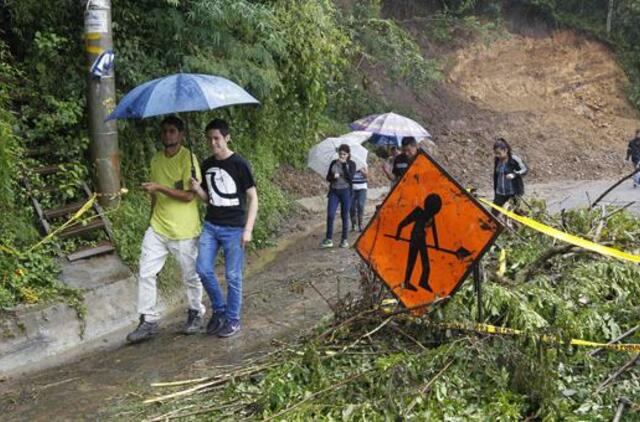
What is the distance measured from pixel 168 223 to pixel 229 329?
108 cm

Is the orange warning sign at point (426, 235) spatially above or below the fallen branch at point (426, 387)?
above

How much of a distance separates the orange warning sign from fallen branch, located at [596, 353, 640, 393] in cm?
103

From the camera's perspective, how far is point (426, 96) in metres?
21.3

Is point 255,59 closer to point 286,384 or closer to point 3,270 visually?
point 3,270

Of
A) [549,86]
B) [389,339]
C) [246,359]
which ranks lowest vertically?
[246,359]

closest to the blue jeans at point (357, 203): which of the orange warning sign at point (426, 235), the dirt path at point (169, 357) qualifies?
the dirt path at point (169, 357)

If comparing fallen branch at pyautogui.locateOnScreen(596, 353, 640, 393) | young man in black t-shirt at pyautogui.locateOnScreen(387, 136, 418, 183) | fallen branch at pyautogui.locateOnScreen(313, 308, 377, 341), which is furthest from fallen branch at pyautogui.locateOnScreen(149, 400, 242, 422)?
young man in black t-shirt at pyautogui.locateOnScreen(387, 136, 418, 183)

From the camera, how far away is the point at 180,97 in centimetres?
528

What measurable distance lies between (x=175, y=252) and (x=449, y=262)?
257cm

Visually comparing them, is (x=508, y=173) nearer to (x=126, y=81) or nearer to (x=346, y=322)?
(x=346, y=322)

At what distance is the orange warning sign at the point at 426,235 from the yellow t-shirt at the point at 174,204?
1.73 m

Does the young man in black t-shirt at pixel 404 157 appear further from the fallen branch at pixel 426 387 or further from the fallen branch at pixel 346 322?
the fallen branch at pixel 426 387

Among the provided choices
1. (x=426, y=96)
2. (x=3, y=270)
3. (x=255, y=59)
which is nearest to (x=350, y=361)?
(x=3, y=270)

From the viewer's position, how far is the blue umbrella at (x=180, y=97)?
520cm
